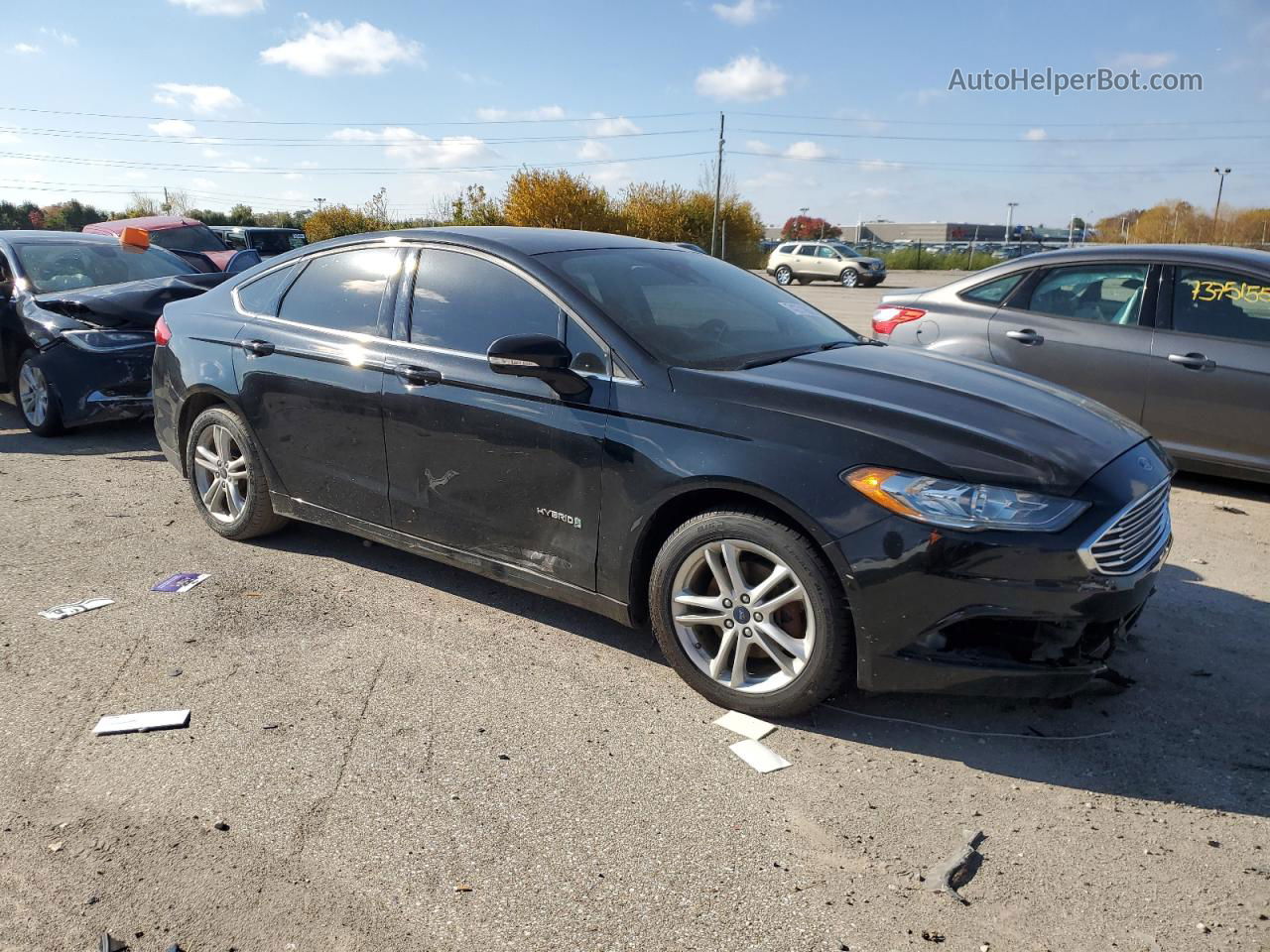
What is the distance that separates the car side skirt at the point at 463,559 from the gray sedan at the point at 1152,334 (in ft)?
13.7

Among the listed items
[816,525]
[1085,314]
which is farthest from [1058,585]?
[1085,314]

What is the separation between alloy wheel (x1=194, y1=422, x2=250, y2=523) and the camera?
5.23 m

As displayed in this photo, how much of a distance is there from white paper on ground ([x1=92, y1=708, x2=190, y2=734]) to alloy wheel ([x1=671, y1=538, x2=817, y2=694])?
5.82 ft

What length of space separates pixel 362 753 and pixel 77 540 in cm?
312

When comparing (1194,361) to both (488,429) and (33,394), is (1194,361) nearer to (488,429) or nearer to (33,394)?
(488,429)

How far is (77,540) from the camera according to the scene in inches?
214

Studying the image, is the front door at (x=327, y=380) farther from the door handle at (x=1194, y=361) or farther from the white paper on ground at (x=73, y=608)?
the door handle at (x=1194, y=361)

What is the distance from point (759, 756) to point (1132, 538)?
4.68ft

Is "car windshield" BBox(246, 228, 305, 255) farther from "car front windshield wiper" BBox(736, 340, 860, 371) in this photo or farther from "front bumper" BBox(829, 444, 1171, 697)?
"front bumper" BBox(829, 444, 1171, 697)

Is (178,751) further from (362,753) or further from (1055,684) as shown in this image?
(1055,684)

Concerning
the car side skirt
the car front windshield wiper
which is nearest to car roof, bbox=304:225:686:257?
the car front windshield wiper

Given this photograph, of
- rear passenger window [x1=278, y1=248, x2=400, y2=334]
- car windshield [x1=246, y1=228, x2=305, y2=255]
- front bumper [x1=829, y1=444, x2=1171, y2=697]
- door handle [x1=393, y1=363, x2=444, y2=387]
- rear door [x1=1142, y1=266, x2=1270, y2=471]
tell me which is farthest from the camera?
car windshield [x1=246, y1=228, x2=305, y2=255]

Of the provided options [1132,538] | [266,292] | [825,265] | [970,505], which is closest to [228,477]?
[266,292]

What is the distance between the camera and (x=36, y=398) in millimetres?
8125
